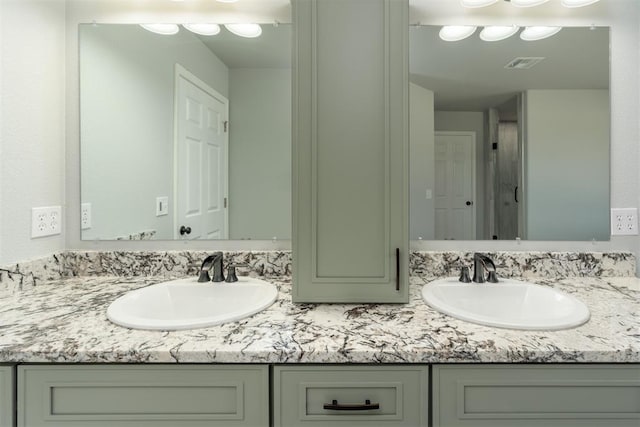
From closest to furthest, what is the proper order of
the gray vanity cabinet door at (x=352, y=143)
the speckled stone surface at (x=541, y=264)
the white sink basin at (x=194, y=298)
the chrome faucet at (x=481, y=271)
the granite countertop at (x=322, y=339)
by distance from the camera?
the granite countertop at (x=322, y=339) → the gray vanity cabinet door at (x=352, y=143) → the white sink basin at (x=194, y=298) → the chrome faucet at (x=481, y=271) → the speckled stone surface at (x=541, y=264)

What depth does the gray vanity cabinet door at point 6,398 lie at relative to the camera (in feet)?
2.64

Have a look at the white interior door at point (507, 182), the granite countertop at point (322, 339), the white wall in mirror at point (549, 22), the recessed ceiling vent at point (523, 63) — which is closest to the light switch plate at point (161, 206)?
the white wall in mirror at point (549, 22)

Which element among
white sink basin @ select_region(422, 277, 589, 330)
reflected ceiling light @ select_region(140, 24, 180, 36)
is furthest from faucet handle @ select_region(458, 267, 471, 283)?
reflected ceiling light @ select_region(140, 24, 180, 36)

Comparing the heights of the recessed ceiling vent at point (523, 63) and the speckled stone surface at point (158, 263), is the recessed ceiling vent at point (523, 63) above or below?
above

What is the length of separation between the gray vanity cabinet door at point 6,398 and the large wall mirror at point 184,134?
0.74 metres

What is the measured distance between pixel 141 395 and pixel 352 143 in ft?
2.91

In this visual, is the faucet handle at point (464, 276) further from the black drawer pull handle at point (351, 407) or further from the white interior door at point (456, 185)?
the black drawer pull handle at point (351, 407)

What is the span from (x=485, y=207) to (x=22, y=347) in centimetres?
162

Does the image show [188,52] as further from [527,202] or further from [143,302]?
[527,202]

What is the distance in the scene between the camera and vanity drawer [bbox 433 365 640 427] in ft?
2.66

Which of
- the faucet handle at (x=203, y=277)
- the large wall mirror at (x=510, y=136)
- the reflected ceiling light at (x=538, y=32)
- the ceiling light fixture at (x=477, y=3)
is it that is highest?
the ceiling light fixture at (x=477, y=3)

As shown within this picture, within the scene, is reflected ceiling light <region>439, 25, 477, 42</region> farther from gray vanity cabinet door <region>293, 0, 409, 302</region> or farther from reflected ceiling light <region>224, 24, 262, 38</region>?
reflected ceiling light <region>224, 24, 262, 38</region>

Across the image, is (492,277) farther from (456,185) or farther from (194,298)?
(194,298)

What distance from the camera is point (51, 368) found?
0.80 metres
